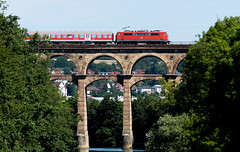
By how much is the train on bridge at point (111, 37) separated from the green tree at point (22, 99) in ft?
136

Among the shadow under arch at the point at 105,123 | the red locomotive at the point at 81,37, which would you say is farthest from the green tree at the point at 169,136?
the shadow under arch at the point at 105,123

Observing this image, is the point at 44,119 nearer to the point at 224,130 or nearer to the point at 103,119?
the point at 224,130

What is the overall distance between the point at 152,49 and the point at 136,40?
3714mm

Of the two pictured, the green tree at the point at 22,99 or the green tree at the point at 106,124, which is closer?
the green tree at the point at 22,99

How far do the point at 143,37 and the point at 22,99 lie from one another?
5823 centimetres

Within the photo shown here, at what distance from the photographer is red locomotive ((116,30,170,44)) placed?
112688mm

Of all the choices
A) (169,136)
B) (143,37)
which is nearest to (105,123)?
(143,37)

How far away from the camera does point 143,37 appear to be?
4432 inches

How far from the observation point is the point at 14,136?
5216 centimetres

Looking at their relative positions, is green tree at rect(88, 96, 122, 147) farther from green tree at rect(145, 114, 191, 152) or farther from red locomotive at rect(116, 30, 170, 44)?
green tree at rect(145, 114, 191, 152)

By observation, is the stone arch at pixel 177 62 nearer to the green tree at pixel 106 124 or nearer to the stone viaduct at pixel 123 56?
the stone viaduct at pixel 123 56

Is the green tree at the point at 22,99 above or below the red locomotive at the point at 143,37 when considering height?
below

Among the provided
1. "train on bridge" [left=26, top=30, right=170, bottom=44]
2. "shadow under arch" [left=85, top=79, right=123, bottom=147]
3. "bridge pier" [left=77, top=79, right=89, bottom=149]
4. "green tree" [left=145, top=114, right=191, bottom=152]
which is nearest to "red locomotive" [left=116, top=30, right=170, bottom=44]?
"train on bridge" [left=26, top=30, right=170, bottom=44]

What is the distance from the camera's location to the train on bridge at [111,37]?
371 feet
